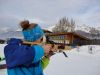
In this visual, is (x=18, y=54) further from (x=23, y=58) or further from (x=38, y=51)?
(x=38, y=51)

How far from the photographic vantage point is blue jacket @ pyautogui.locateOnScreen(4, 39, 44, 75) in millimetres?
1826

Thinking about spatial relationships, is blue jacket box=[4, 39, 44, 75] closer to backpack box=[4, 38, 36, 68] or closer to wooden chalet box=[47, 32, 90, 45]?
backpack box=[4, 38, 36, 68]

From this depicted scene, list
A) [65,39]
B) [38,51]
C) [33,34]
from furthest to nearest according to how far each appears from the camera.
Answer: [65,39] < [33,34] < [38,51]

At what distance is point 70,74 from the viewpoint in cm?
621

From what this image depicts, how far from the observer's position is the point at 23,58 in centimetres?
184

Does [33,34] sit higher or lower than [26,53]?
higher

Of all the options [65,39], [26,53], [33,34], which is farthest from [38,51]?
[65,39]

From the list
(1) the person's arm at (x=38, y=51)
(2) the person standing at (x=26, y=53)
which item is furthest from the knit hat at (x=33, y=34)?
(1) the person's arm at (x=38, y=51)

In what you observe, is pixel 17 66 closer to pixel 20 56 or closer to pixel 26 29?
pixel 20 56

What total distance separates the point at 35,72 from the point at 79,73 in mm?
4520

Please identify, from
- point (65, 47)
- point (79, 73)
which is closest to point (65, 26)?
point (79, 73)

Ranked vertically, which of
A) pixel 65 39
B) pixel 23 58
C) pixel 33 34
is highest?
pixel 33 34

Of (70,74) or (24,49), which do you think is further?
(70,74)

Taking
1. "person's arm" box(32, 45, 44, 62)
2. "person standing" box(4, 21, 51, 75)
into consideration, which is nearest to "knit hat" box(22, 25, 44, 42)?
"person standing" box(4, 21, 51, 75)
